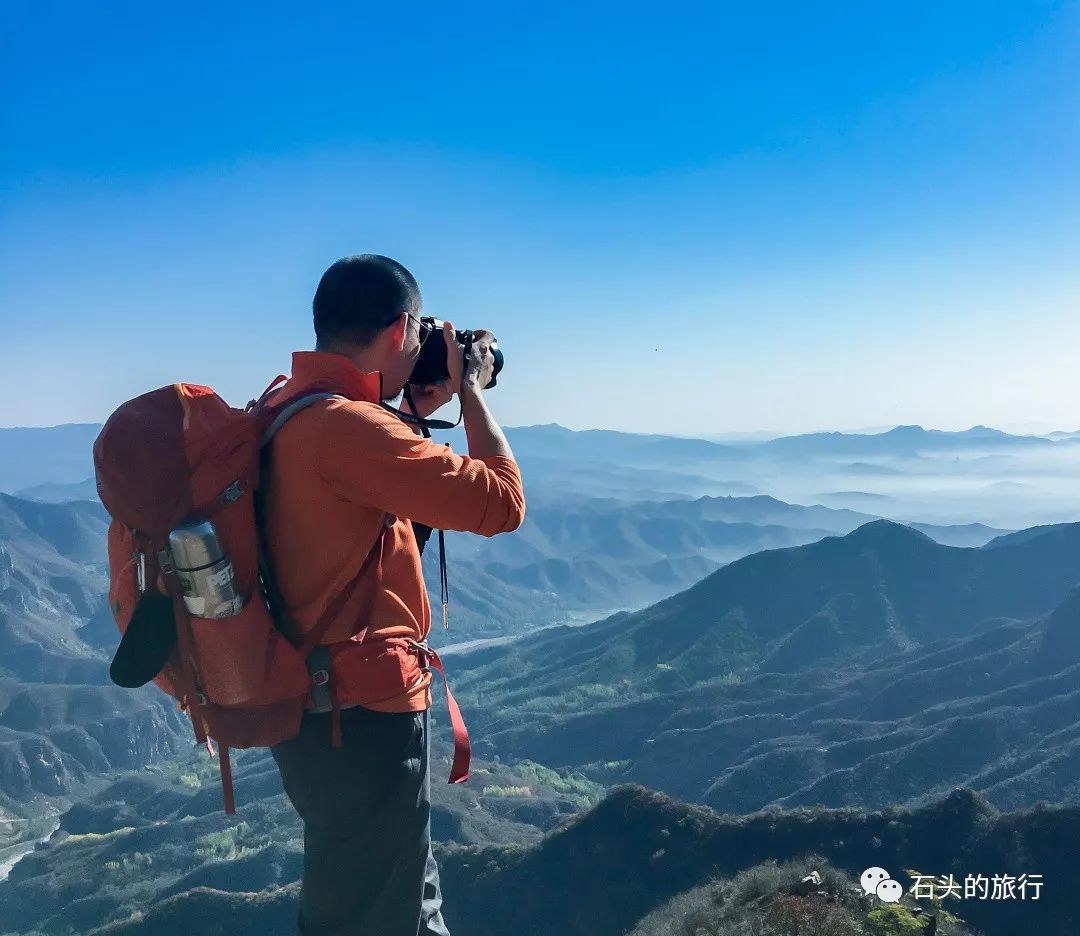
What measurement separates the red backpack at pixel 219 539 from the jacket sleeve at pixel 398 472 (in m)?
0.20

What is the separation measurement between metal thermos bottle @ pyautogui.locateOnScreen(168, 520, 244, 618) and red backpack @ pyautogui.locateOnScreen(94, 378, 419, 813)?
0.03 metres

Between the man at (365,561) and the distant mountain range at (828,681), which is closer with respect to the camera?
the man at (365,561)

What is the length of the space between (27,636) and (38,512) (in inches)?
3459

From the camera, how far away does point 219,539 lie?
8.82 ft

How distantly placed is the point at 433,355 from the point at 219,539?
39.7 inches

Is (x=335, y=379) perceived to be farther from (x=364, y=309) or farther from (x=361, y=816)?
(x=361, y=816)

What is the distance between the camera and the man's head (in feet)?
9.71

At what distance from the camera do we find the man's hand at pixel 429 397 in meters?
3.26

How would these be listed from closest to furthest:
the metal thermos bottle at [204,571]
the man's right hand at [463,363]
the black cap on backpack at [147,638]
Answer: the metal thermos bottle at [204,571] → the black cap on backpack at [147,638] → the man's right hand at [463,363]

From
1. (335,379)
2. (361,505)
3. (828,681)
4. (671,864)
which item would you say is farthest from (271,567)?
(828,681)

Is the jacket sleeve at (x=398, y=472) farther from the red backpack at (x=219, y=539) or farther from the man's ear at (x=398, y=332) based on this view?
the man's ear at (x=398, y=332)

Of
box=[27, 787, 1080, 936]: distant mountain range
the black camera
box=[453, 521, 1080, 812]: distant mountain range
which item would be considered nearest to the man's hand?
the black camera

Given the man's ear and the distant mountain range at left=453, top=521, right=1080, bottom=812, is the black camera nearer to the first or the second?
the man's ear

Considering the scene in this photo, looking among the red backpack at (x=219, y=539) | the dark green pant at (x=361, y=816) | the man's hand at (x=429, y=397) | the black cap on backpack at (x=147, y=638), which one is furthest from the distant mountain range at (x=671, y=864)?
the black cap on backpack at (x=147, y=638)
